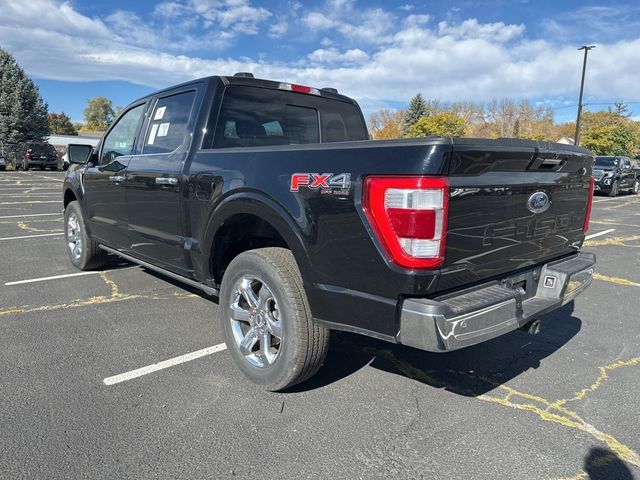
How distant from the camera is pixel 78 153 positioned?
5250 millimetres

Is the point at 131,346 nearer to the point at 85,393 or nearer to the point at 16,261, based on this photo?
the point at 85,393

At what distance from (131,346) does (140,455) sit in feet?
4.68

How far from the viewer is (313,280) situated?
2596mm

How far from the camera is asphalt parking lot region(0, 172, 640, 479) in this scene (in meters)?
2.35

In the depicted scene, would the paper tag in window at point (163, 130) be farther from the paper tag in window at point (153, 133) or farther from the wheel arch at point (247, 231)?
the wheel arch at point (247, 231)

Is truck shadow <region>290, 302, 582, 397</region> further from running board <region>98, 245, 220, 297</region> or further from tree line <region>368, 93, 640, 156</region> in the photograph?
tree line <region>368, 93, 640, 156</region>

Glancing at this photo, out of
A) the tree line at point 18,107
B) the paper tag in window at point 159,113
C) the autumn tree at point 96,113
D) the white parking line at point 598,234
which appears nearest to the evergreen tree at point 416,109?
the tree line at point 18,107

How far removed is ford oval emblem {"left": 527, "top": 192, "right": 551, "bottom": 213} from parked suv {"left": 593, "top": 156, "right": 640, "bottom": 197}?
19377 millimetres

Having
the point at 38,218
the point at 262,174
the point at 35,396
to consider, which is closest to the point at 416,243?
the point at 262,174

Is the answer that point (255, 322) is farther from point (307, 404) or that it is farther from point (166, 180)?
point (166, 180)

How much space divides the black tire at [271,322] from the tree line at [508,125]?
26.1 meters

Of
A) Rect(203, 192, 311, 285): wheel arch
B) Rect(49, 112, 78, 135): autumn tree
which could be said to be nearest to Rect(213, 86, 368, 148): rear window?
Rect(203, 192, 311, 285): wheel arch

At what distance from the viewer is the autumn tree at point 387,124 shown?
207 ft

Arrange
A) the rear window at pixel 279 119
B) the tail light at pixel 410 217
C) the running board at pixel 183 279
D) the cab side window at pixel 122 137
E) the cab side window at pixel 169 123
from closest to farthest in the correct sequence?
the tail light at pixel 410 217, the running board at pixel 183 279, the rear window at pixel 279 119, the cab side window at pixel 169 123, the cab side window at pixel 122 137
